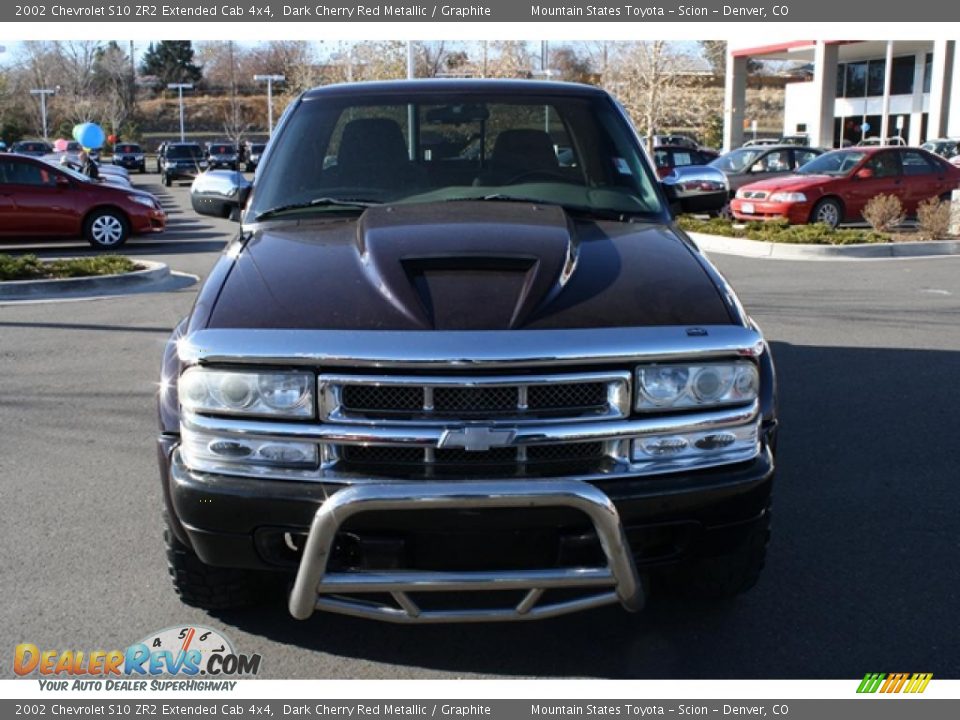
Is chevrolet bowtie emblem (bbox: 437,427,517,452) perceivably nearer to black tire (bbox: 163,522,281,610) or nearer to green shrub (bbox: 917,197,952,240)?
black tire (bbox: 163,522,281,610)

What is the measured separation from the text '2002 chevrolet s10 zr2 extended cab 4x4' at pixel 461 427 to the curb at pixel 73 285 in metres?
8.77

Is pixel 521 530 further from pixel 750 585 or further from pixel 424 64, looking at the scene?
pixel 424 64

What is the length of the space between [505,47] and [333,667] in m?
41.5

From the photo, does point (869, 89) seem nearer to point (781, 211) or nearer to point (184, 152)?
point (184, 152)

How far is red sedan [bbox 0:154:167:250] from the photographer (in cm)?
1584

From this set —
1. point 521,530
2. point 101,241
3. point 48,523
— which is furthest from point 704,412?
point 101,241

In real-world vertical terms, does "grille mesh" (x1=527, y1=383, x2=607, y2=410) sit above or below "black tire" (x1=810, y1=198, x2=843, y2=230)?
above

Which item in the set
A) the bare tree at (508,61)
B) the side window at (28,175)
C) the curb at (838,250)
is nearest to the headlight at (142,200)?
the side window at (28,175)

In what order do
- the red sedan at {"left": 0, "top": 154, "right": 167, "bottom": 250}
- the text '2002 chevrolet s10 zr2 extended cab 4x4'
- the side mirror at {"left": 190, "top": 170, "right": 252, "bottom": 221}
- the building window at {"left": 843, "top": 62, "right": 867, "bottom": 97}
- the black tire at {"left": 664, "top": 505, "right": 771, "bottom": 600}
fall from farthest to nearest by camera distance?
the building window at {"left": 843, "top": 62, "right": 867, "bottom": 97}
the red sedan at {"left": 0, "top": 154, "right": 167, "bottom": 250}
the side mirror at {"left": 190, "top": 170, "right": 252, "bottom": 221}
the black tire at {"left": 664, "top": 505, "right": 771, "bottom": 600}
the text '2002 chevrolet s10 zr2 extended cab 4x4'

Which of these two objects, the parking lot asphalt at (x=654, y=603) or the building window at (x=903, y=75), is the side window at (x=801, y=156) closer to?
the parking lot asphalt at (x=654, y=603)

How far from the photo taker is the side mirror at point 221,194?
480 cm

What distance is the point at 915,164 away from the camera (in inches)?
731

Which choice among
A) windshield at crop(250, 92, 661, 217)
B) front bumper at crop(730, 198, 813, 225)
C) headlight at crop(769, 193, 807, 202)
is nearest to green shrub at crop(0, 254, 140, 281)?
windshield at crop(250, 92, 661, 217)

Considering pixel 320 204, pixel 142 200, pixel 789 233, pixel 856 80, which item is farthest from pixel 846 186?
pixel 856 80
